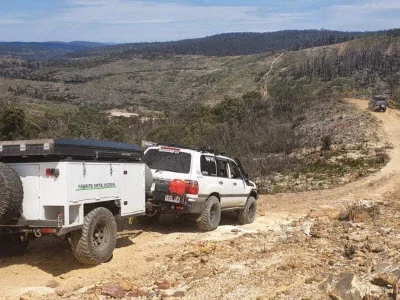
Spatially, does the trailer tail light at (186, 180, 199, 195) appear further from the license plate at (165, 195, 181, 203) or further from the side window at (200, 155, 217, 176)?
the side window at (200, 155, 217, 176)

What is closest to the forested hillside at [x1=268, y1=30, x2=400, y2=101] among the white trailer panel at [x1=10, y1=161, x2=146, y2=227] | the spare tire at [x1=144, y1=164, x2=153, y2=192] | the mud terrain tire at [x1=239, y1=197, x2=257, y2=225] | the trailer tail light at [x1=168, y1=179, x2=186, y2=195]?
the mud terrain tire at [x1=239, y1=197, x2=257, y2=225]

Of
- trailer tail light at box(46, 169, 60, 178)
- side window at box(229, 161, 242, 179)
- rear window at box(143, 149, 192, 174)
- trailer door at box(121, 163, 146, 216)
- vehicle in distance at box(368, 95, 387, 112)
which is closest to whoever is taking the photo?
trailer tail light at box(46, 169, 60, 178)

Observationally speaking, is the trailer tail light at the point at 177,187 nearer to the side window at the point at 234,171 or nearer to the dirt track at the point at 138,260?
the dirt track at the point at 138,260

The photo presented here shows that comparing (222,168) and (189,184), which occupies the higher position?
(222,168)

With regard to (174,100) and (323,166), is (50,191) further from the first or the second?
(174,100)

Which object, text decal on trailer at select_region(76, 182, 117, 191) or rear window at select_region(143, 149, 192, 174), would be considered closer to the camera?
text decal on trailer at select_region(76, 182, 117, 191)

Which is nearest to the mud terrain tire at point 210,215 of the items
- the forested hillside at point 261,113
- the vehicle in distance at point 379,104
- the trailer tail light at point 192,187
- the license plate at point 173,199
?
the trailer tail light at point 192,187

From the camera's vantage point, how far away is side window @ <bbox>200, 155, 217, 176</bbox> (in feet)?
38.5

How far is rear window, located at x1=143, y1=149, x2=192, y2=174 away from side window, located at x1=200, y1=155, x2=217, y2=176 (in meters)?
0.36

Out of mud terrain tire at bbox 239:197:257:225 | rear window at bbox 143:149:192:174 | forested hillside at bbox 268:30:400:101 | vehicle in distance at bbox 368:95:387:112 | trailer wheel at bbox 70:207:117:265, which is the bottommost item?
mud terrain tire at bbox 239:197:257:225

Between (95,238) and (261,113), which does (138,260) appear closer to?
(95,238)

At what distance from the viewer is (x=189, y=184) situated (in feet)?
37.1

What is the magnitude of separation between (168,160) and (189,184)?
0.83m

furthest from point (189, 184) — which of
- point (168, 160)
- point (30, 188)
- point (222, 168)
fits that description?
point (30, 188)
